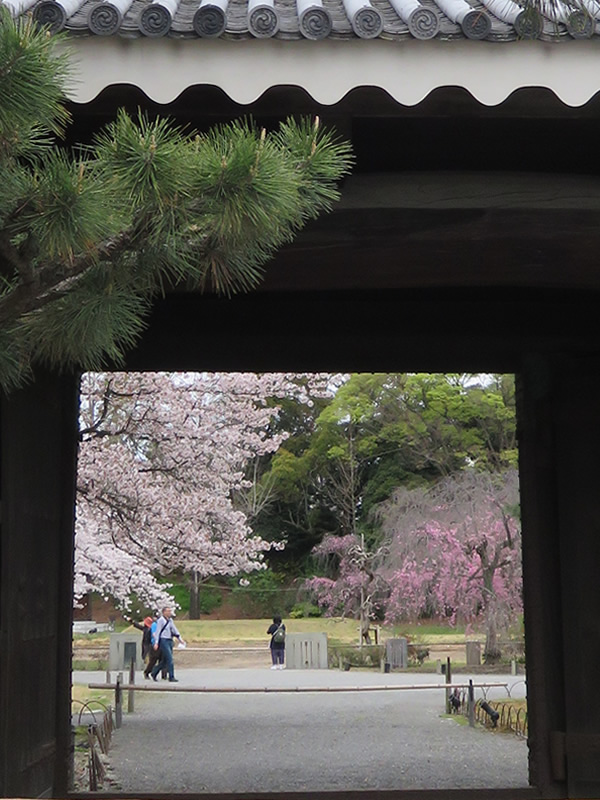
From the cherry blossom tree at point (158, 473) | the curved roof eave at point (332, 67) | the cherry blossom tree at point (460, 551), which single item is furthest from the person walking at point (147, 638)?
the curved roof eave at point (332, 67)

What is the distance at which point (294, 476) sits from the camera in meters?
27.9

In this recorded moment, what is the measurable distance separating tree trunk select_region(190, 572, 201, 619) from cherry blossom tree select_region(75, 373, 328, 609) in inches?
588

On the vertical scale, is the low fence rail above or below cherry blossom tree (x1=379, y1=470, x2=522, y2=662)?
below

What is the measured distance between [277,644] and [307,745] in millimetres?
10622

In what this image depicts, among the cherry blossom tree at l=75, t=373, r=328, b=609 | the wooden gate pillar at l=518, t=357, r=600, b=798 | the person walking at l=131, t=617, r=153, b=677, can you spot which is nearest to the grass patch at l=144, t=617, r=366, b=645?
the person walking at l=131, t=617, r=153, b=677

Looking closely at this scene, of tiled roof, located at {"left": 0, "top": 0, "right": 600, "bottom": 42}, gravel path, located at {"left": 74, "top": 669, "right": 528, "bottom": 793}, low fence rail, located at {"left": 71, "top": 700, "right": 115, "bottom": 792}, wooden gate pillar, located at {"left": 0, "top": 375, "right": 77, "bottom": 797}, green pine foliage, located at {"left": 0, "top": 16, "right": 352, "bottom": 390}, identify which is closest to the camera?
green pine foliage, located at {"left": 0, "top": 16, "right": 352, "bottom": 390}

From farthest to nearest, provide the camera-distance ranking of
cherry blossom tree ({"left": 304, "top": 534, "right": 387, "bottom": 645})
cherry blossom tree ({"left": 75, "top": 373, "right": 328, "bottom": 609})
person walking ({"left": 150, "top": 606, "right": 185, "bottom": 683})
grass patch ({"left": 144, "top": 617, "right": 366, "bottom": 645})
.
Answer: grass patch ({"left": 144, "top": 617, "right": 366, "bottom": 645}), cherry blossom tree ({"left": 304, "top": 534, "right": 387, "bottom": 645}), person walking ({"left": 150, "top": 606, "right": 185, "bottom": 683}), cherry blossom tree ({"left": 75, "top": 373, "right": 328, "bottom": 609})

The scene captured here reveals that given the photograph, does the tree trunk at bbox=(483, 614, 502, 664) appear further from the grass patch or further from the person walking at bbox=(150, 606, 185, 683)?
the grass patch

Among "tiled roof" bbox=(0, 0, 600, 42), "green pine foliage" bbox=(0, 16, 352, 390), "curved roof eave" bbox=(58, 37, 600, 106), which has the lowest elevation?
"green pine foliage" bbox=(0, 16, 352, 390)

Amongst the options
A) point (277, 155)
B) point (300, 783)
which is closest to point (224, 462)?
point (300, 783)

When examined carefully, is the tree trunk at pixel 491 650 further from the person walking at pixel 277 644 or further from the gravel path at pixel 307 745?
the person walking at pixel 277 644

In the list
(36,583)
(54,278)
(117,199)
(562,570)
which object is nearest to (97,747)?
(36,583)

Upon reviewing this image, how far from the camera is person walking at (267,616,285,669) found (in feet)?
66.6

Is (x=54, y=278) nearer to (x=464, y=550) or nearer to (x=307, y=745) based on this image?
(x=307, y=745)
